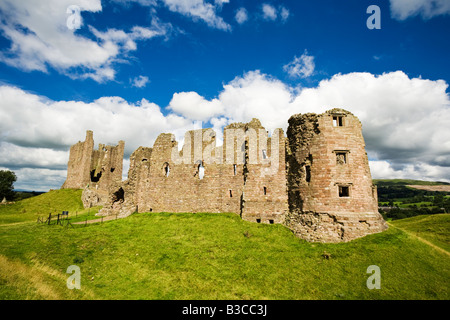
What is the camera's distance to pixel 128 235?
18.6m

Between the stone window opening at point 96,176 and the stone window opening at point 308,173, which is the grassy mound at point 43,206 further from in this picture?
the stone window opening at point 308,173

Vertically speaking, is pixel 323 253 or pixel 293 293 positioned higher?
pixel 323 253

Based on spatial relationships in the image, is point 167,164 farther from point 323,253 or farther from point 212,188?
point 323,253

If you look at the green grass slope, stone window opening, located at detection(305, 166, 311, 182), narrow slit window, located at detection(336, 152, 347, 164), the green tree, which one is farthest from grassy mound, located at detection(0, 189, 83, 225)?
the green grass slope

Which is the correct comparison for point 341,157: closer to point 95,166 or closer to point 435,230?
point 435,230

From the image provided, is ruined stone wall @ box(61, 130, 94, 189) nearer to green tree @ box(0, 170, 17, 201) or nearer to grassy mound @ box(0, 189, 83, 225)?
grassy mound @ box(0, 189, 83, 225)

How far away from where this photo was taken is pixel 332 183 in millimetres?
17078

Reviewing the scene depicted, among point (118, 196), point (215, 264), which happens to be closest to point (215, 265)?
point (215, 264)

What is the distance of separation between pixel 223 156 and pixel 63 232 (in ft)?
51.8

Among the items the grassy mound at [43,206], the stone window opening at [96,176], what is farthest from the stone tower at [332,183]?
the stone window opening at [96,176]

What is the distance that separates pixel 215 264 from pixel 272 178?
385 inches
